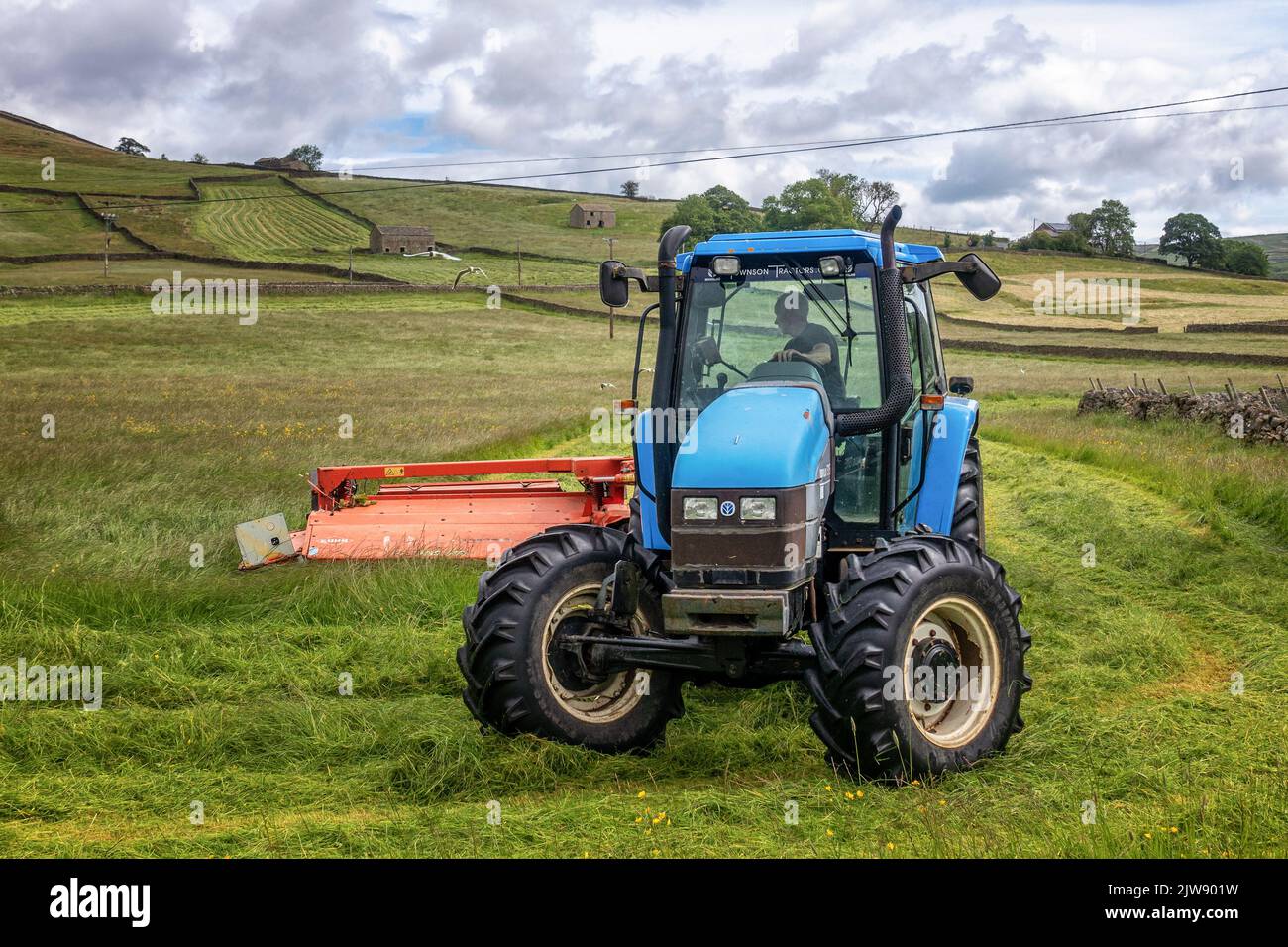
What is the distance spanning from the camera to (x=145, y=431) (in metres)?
17.7

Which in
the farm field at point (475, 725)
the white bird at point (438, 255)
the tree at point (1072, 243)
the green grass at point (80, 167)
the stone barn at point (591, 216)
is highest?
the green grass at point (80, 167)

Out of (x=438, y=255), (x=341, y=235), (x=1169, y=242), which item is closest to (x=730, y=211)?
(x=438, y=255)

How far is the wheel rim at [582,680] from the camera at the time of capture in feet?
18.4

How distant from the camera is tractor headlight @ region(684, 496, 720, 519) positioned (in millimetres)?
5098

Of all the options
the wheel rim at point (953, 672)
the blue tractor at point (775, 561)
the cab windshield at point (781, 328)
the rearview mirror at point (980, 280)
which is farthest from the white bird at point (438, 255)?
the wheel rim at point (953, 672)

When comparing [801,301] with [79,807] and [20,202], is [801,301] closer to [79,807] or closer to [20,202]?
[79,807]

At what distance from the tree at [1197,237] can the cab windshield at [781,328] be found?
100364mm

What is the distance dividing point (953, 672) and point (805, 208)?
79735 millimetres

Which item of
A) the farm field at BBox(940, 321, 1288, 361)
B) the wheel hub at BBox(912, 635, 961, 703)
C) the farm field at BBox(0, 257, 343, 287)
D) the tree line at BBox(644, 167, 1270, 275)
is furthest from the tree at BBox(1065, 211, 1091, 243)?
the wheel hub at BBox(912, 635, 961, 703)

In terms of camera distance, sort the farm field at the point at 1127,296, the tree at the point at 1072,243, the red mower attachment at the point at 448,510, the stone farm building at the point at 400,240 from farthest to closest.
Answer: the tree at the point at 1072,243 < the stone farm building at the point at 400,240 < the farm field at the point at 1127,296 < the red mower attachment at the point at 448,510

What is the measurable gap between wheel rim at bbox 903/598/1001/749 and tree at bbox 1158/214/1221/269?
101018 millimetres

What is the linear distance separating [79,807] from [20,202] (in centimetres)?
8744

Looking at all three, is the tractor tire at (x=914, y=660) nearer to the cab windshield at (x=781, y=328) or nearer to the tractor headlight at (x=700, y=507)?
the tractor headlight at (x=700, y=507)

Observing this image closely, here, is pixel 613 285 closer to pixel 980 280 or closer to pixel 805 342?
pixel 805 342
